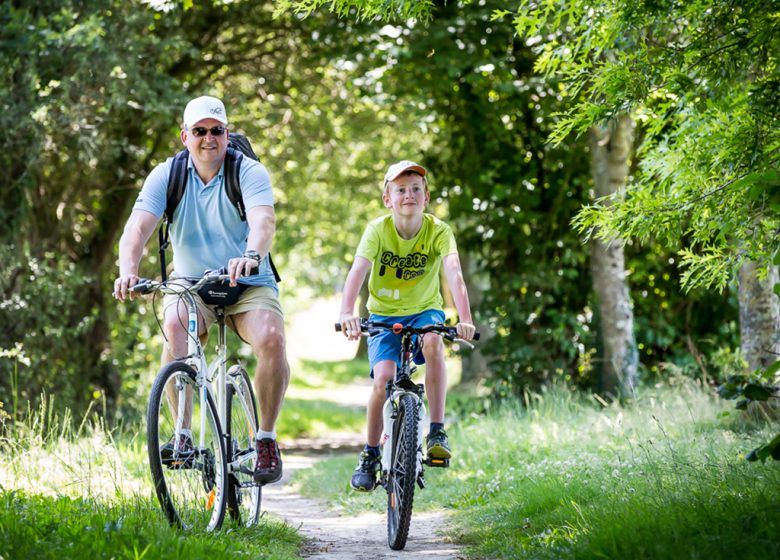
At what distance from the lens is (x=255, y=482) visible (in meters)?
5.77

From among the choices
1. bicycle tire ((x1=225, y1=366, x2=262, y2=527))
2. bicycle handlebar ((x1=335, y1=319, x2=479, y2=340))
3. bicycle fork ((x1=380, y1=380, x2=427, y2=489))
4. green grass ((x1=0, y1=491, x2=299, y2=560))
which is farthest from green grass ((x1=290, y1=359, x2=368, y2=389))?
green grass ((x1=0, y1=491, x2=299, y2=560))

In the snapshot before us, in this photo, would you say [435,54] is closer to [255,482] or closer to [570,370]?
[570,370]

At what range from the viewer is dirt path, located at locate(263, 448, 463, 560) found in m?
5.83

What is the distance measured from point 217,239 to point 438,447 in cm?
183

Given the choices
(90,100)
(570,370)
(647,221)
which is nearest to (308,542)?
(647,221)

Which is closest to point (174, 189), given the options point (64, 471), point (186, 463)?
point (186, 463)

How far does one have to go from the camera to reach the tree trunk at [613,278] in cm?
1198

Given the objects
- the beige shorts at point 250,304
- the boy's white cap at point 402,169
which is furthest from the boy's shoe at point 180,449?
the boy's white cap at point 402,169

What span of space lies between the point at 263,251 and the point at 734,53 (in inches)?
114

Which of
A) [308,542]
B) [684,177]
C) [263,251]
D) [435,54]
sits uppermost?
[435,54]

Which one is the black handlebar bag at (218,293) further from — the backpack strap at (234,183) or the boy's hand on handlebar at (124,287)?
the boy's hand on handlebar at (124,287)

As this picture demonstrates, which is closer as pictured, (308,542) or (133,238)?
(133,238)

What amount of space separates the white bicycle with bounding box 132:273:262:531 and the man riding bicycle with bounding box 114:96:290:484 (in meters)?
0.11

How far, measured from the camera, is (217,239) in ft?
19.1
